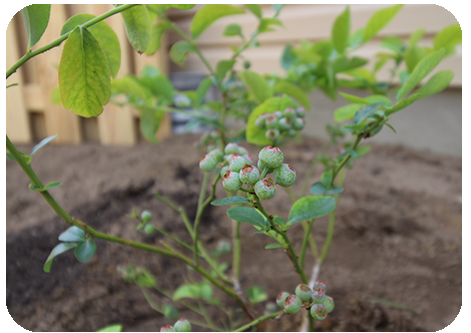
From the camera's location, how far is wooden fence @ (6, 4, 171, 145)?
6.00ft

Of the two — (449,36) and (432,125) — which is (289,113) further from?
(432,125)

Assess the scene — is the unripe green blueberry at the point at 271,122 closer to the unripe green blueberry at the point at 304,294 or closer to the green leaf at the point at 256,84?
the green leaf at the point at 256,84

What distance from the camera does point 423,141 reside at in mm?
1710

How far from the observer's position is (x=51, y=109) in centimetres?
196

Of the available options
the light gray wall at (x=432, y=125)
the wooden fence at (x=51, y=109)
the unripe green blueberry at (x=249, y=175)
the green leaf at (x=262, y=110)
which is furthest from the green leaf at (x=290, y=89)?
the wooden fence at (x=51, y=109)

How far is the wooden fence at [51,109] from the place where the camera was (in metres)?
1.83

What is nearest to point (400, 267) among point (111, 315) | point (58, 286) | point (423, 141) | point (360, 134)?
point (360, 134)

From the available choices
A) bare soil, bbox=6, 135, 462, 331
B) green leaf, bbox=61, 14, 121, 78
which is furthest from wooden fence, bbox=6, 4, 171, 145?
green leaf, bbox=61, 14, 121, 78

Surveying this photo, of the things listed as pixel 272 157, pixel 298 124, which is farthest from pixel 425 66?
pixel 272 157

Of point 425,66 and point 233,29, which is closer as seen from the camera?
point 425,66

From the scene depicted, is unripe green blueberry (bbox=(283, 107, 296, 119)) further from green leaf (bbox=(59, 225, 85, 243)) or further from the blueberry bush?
green leaf (bbox=(59, 225, 85, 243))

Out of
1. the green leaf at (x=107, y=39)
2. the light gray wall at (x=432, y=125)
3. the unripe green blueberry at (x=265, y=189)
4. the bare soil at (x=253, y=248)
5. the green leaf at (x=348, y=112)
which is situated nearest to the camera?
the unripe green blueberry at (x=265, y=189)

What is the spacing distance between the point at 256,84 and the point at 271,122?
12cm

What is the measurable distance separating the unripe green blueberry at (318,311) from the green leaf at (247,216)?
0.11 metres
